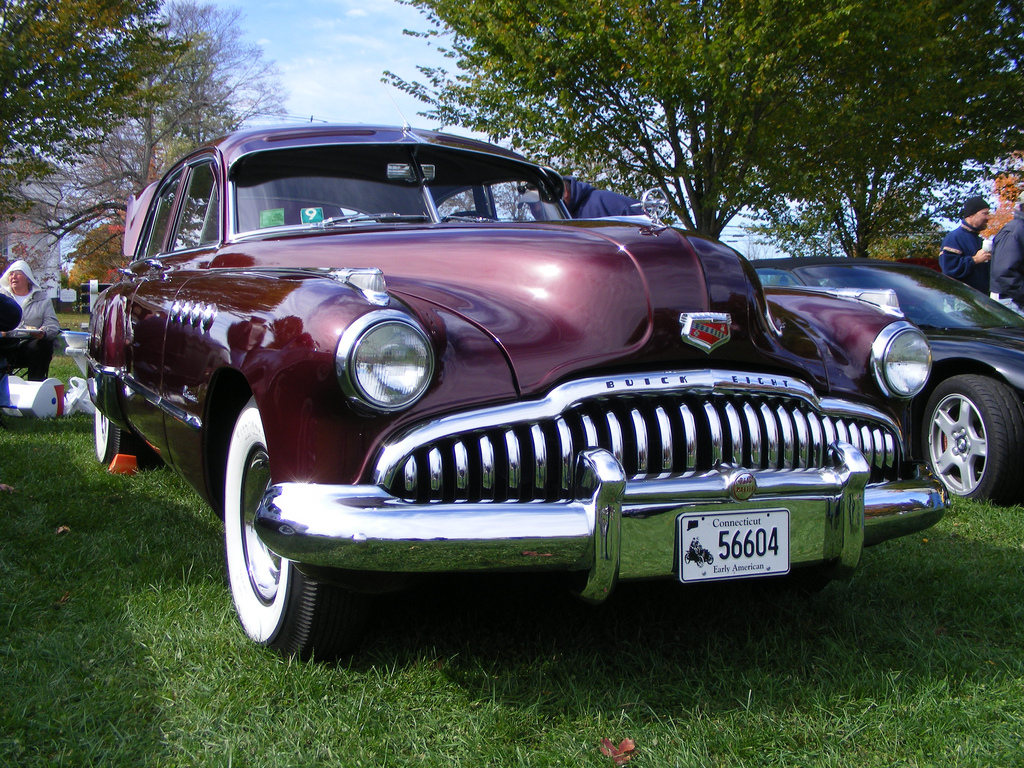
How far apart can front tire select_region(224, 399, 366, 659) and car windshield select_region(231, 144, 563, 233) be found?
109 cm

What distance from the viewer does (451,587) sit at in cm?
288

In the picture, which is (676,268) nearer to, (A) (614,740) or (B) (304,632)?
(A) (614,740)

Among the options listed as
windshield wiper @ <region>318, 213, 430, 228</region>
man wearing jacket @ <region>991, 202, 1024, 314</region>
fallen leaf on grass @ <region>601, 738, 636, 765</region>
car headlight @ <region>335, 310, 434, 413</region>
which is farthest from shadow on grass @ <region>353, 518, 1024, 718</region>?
man wearing jacket @ <region>991, 202, 1024, 314</region>

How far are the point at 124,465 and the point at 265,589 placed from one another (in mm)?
2681

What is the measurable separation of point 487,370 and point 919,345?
1.50 m

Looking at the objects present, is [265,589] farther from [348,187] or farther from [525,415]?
[348,187]

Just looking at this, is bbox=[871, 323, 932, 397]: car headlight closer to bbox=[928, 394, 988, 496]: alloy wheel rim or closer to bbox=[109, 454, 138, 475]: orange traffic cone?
bbox=[928, 394, 988, 496]: alloy wheel rim

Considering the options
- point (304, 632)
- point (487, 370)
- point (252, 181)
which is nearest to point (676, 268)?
point (487, 370)

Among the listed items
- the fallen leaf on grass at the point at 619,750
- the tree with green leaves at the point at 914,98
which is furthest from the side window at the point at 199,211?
the tree with green leaves at the point at 914,98

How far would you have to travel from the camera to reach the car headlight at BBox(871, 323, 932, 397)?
2658 millimetres

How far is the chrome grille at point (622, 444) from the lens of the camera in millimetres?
1988

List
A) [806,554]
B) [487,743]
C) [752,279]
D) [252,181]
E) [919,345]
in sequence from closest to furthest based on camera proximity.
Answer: [487,743], [806,554], [752,279], [919,345], [252,181]

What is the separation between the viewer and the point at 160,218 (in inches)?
175

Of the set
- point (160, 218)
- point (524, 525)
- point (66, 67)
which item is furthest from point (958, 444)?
point (66, 67)
